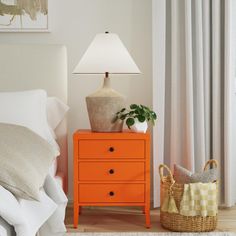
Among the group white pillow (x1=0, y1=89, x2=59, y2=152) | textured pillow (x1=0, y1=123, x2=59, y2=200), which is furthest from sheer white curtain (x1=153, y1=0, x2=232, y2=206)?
textured pillow (x1=0, y1=123, x2=59, y2=200)

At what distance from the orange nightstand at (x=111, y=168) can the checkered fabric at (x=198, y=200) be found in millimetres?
246

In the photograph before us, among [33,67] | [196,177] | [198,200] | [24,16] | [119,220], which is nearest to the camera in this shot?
[198,200]

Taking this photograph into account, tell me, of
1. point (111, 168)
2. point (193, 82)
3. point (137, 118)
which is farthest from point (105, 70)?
point (193, 82)

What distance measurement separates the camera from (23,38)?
11.6 ft

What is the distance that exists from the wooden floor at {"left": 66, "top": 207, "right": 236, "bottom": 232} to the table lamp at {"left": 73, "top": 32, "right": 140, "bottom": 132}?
60 cm

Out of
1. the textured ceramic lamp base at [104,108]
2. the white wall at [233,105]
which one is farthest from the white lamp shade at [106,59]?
the white wall at [233,105]

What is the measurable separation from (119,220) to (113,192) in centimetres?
32

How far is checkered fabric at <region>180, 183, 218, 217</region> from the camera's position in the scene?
2.86 m

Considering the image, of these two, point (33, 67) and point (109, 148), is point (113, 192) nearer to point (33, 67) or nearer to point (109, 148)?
point (109, 148)

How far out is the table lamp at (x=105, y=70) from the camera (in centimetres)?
300

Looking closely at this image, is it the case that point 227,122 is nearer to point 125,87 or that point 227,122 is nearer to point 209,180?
point 209,180

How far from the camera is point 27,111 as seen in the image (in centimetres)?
294

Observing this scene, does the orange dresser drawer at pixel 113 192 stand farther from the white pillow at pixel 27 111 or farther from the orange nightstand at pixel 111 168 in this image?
the white pillow at pixel 27 111

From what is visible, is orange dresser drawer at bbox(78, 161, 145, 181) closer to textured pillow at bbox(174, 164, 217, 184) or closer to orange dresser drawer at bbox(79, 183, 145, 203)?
orange dresser drawer at bbox(79, 183, 145, 203)
